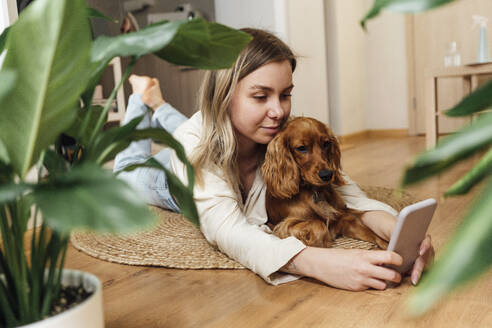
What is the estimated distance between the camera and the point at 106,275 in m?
1.27

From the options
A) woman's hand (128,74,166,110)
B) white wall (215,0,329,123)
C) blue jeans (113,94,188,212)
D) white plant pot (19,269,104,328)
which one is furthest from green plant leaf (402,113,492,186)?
white wall (215,0,329,123)

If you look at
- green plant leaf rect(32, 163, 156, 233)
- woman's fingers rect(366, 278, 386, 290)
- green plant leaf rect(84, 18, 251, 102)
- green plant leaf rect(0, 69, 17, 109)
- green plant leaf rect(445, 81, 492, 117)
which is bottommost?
woman's fingers rect(366, 278, 386, 290)

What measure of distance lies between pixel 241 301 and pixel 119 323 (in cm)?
26

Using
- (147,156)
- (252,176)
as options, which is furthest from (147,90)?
(252,176)

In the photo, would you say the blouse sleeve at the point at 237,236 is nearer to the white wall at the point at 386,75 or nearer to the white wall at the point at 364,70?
the white wall at the point at 364,70

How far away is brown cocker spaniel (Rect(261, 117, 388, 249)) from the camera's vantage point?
1.28 metres

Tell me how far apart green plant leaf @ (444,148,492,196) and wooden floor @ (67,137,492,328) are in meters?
0.68

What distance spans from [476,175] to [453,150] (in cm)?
3

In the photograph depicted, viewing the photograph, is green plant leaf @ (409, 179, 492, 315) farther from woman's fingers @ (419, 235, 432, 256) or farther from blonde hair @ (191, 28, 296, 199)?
blonde hair @ (191, 28, 296, 199)

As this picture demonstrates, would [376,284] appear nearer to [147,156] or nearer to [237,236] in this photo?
[237,236]

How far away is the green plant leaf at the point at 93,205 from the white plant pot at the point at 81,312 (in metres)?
0.22

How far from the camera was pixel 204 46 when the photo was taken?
22.6 inches

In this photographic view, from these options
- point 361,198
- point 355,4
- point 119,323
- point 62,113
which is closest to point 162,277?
point 119,323

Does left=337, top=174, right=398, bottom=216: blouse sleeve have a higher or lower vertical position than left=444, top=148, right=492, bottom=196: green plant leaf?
lower
